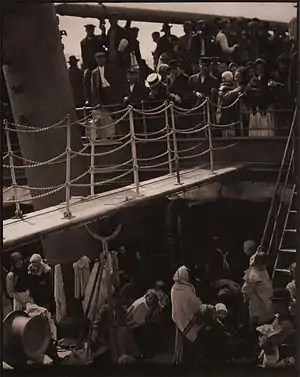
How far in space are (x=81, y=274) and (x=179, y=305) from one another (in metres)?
0.15

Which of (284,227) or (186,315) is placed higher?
(284,227)

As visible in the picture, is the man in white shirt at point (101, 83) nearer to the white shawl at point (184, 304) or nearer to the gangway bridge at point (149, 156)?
the gangway bridge at point (149, 156)

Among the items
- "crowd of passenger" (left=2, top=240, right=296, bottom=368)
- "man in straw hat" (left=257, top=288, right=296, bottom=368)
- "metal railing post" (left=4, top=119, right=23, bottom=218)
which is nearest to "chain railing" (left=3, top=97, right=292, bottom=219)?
"metal railing post" (left=4, top=119, right=23, bottom=218)

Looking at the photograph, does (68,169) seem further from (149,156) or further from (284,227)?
(284,227)

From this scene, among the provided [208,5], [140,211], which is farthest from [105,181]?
[208,5]

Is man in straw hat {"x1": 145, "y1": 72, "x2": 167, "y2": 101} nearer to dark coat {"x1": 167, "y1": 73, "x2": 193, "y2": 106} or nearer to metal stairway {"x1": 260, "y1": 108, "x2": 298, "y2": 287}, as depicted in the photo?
dark coat {"x1": 167, "y1": 73, "x2": 193, "y2": 106}

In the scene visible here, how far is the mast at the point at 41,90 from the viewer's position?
343 centimetres

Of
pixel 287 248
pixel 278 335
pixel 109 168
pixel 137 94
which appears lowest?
pixel 278 335

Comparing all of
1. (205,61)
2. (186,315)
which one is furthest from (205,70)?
(186,315)

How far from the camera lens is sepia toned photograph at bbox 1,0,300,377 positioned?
3418mm

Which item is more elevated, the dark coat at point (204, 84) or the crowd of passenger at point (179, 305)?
the dark coat at point (204, 84)

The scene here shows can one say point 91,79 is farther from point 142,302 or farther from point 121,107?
point 142,302

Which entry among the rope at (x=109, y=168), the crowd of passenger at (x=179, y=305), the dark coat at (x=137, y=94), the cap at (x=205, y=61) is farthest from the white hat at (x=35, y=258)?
the cap at (x=205, y=61)

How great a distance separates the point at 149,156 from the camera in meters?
3.44
